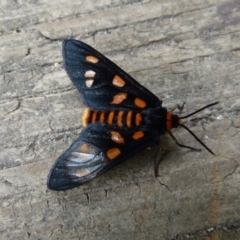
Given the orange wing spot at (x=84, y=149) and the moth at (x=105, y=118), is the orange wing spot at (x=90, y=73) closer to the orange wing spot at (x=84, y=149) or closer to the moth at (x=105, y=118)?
the moth at (x=105, y=118)

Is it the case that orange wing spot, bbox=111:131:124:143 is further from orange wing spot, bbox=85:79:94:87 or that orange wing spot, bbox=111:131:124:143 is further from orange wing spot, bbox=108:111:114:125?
orange wing spot, bbox=85:79:94:87

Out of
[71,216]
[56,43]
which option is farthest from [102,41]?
[71,216]

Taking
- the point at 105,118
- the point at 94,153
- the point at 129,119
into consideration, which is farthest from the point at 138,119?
the point at 94,153

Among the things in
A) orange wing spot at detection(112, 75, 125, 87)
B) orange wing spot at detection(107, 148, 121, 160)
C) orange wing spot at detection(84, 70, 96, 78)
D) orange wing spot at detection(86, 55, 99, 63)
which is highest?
orange wing spot at detection(86, 55, 99, 63)

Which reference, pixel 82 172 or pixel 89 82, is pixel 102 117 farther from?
pixel 82 172

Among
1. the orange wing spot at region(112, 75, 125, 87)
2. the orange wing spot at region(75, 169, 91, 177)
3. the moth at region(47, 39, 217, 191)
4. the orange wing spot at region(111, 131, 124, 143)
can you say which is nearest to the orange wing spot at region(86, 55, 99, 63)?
the moth at region(47, 39, 217, 191)

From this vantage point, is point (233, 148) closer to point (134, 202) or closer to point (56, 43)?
point (134, 202)
